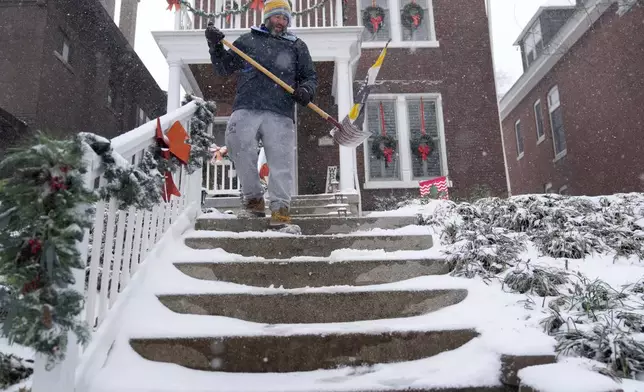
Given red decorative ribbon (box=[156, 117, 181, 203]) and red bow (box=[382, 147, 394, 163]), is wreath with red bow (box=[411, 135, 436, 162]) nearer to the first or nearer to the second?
red bow (box=[382, 147, 394, 163])

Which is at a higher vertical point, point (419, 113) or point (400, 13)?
point (400, 13)

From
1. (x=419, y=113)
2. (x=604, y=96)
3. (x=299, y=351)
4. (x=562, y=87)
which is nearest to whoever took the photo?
(x=299, y=351)

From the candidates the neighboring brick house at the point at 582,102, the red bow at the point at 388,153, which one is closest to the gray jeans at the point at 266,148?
the red bow at the point at 388,153

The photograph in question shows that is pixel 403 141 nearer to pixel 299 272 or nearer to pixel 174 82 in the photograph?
pixel 174 82

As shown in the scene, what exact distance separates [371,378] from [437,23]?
8.69 metres

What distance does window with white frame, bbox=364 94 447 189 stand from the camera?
28.8ft

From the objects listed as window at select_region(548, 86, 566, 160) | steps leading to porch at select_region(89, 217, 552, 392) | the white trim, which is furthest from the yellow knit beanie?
window at select_region(548, 86, 566, 160)

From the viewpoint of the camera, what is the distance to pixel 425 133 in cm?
898

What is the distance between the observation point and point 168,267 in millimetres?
2742

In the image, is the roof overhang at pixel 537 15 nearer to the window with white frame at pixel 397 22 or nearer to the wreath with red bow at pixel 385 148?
the window with white frame at pixel 397 22

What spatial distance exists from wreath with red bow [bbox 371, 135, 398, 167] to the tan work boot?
5.29 metres

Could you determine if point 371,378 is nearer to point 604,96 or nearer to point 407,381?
point 407,381

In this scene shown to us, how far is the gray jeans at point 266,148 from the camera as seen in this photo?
351 cm

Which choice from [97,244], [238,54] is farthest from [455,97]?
[97,244]
